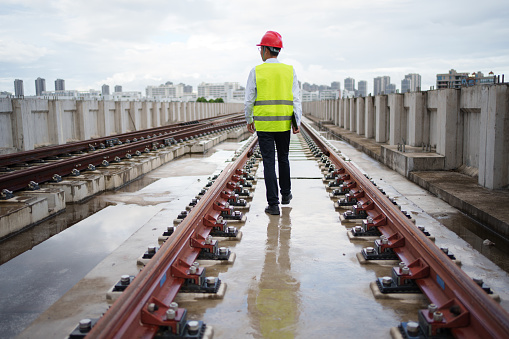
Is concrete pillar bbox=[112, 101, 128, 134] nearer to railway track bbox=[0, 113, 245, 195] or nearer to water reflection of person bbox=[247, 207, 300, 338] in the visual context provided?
railway track bbox=[0, 113, 245, 195]

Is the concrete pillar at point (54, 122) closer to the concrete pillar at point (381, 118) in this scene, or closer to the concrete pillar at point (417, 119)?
the concrete pillar at point (381, 118)

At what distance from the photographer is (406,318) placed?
252cm

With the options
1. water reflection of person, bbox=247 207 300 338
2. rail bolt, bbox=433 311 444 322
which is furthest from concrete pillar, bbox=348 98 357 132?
rail bolt, bbox=433 311 444 322

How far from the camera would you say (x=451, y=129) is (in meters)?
8.09

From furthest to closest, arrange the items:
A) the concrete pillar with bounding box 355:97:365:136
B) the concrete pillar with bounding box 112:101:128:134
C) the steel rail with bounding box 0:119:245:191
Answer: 1. the concrete pillar with bounding box 112:101:128:134
2. the concrete pillar with bounding box 355:97:365:136
3. the steel rail with bounding box 0:119:245:191

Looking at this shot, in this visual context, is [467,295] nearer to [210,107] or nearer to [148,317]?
[148,317]

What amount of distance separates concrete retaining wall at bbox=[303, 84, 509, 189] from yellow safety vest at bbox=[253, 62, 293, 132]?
293 centimetres

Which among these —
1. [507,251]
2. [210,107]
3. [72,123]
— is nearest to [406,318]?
[507,251]

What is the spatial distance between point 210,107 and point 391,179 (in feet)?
147

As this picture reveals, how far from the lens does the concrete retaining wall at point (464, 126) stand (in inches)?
237

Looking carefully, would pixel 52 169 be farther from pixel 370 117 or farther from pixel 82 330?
pixel 370 117

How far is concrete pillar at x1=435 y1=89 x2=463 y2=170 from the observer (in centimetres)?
803

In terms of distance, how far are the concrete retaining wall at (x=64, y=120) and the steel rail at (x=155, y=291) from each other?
1118cm

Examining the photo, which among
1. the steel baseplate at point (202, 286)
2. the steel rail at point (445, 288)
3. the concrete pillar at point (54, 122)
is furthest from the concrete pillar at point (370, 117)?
the steel baseplate at point (202, 286)
